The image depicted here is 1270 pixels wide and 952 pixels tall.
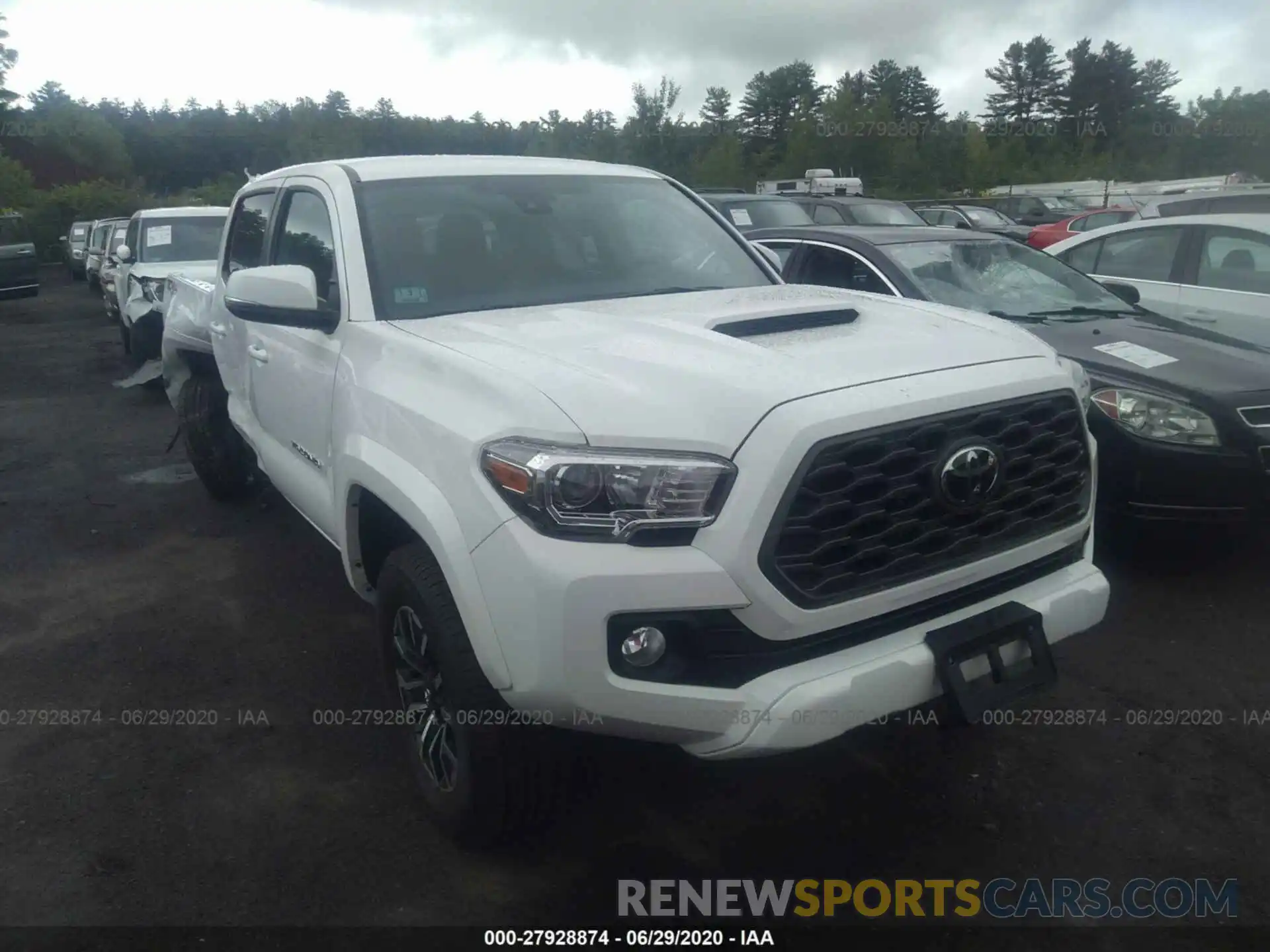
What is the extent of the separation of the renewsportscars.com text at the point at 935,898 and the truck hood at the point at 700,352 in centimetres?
127

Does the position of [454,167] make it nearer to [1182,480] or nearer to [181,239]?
[1182,480]

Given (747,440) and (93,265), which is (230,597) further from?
(93,265)

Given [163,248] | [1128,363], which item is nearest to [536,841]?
[1128,363]

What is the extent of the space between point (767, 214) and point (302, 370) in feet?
35.0

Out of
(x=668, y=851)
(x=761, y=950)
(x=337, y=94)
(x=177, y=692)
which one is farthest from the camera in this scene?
(x=337, y=94)

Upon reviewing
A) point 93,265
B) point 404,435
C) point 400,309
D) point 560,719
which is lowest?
point 93,265

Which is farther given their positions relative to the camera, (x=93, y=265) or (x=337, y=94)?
(x=337, y=94)

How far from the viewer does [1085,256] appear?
7.42 m

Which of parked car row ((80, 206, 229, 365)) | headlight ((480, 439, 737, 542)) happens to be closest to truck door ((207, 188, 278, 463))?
headlight ((480, 439, 737, 542))

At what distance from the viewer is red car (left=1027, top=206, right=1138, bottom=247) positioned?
17.0 meters

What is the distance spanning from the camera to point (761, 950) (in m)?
2.60

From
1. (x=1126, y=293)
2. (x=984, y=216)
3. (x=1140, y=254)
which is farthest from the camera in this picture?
(x=984, y=216)

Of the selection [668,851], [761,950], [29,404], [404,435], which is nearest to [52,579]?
[404,435]

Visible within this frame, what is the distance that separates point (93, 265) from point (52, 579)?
19459 mm
